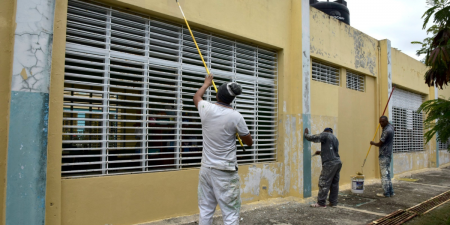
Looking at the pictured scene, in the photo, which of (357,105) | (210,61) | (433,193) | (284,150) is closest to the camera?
(210,61)

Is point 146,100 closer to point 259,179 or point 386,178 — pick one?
point 259,179

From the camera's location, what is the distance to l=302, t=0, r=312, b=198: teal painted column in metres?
6.56

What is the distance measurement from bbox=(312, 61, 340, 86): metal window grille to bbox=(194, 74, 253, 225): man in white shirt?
4888mm

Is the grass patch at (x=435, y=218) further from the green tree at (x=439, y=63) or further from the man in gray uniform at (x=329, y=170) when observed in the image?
the green tree at (x=439, y=63)

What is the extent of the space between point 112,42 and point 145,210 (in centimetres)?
246

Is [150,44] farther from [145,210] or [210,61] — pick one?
[145,210]

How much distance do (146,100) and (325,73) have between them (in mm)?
4991

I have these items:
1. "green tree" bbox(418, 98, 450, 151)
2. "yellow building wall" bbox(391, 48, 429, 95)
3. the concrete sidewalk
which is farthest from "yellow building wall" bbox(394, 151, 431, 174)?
"green tree" bbox(418, 98, 450, 151)

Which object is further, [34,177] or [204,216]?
[34,177]

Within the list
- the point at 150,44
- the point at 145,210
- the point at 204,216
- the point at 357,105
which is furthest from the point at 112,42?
the point at 357,105

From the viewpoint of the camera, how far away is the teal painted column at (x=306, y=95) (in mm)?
6562

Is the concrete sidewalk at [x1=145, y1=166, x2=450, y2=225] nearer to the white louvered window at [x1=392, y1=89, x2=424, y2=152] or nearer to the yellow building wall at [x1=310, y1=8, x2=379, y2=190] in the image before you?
the yellow building wall at [x1=310, y1=8, x2=379, y2=190]

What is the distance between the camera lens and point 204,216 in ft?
10.6

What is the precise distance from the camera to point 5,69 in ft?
11.8
